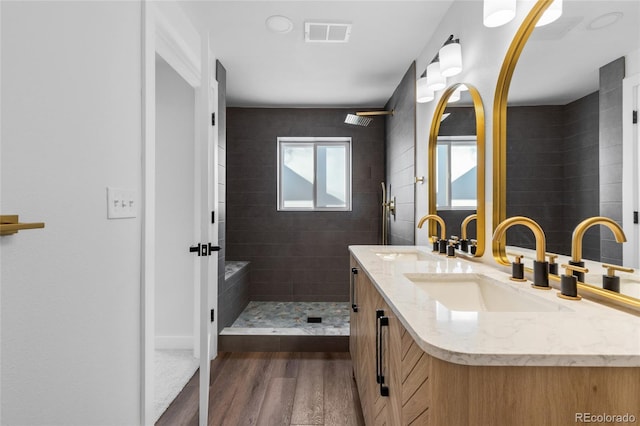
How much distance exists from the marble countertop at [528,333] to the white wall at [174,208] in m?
2.18

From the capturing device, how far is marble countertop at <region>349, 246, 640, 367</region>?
0.58 meters

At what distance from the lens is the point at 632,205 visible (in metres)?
0.89

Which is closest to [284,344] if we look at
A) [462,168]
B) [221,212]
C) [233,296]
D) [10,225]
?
[233,296]

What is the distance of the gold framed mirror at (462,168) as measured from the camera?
5.49 feet

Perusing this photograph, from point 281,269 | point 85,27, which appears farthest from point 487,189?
point 281,269

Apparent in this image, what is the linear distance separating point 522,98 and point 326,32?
1.49 metres

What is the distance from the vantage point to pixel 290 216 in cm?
419

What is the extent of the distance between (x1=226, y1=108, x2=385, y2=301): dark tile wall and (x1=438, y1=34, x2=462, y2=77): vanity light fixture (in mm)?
2263

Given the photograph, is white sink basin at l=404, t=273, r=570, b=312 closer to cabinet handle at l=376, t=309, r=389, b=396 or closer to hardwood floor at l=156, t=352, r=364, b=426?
cabinet handle at l=376, t=309, r=389, b=396

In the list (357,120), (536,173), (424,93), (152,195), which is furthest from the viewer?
(357,120)

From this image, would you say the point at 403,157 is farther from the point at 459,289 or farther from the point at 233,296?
the point at 233,296

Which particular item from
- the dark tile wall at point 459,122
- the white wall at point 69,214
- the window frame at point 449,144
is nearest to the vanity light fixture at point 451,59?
the dark tile wall at point 459,122

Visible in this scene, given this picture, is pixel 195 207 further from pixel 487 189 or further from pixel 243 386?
pixel 487 189

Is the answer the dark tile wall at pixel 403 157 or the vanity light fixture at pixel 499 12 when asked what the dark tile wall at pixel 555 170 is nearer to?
the vanity light fixture at pixel 499 12
